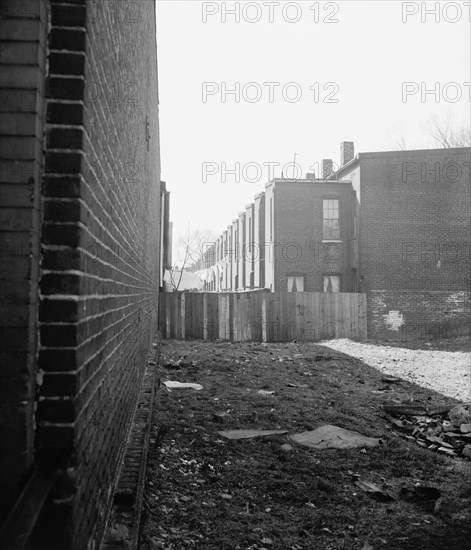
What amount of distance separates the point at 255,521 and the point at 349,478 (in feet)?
4.55

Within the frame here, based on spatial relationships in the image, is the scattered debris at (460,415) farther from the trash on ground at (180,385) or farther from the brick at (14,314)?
the brick at (14,314)

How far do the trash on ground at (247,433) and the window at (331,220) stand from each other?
1859cm

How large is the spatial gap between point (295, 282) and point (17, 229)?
883 inches

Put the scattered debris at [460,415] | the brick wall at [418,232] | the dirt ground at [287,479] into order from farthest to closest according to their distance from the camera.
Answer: the brick wall at [418,232]
the scattered debris at [460,415]
the dirt ground at [287,479]

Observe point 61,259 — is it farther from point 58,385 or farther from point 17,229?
point 58,385

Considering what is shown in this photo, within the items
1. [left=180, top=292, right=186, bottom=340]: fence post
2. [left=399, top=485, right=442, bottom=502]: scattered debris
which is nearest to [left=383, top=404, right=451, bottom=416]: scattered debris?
[left=399, top=485, right=442, bottom=502]: scattered debris

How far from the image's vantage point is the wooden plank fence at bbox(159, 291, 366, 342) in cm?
1817

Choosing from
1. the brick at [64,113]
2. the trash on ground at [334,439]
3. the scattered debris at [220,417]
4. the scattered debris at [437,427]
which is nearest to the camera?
the brick at [64,113]

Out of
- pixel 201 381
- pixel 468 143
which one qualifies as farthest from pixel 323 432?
pixel 468 143

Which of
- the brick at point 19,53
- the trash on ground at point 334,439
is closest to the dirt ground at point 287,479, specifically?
the trash on ground at point 334,439

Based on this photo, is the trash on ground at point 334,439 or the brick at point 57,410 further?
the trash on ground at point 334,439

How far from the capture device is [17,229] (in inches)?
67.4

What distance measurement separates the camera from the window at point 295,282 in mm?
23797

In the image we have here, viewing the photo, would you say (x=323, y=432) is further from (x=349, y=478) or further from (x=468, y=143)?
(x=468, y=143)
